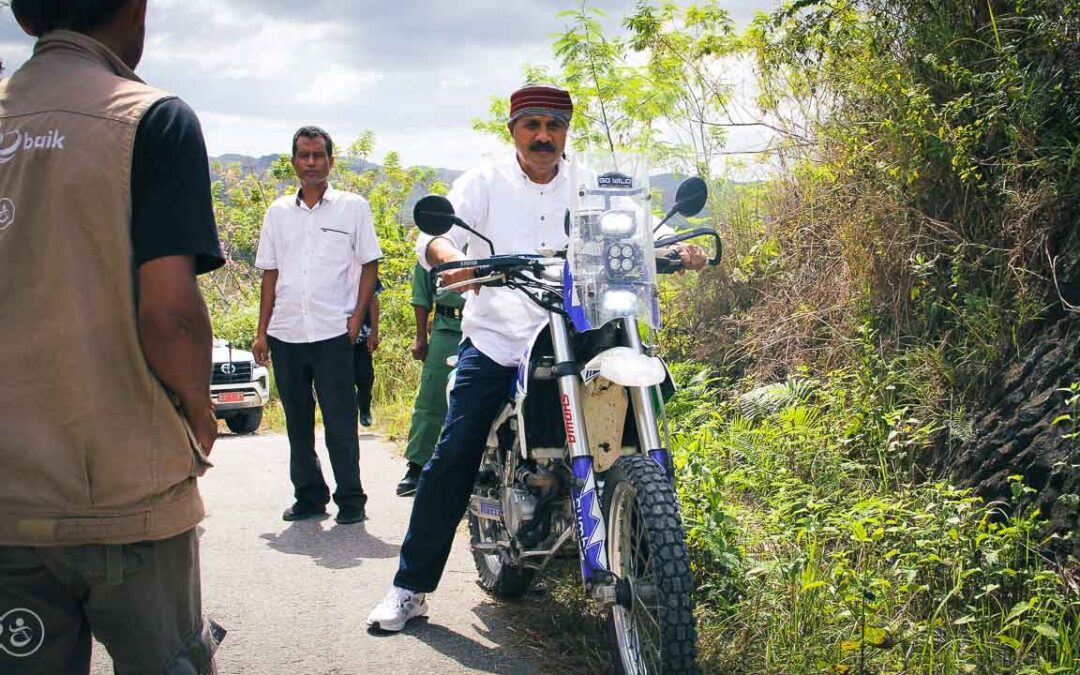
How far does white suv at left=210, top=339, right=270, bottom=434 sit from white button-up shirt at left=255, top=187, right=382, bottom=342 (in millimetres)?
4810

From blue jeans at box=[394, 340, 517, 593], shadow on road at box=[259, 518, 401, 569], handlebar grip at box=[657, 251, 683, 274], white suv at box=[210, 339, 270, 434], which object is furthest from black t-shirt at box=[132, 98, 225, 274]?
white suv at box=[210, 339, 270, 434]

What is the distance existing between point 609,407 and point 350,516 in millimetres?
3402

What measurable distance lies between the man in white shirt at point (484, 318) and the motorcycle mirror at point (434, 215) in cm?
31

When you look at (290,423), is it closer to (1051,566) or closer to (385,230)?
(1051,566)

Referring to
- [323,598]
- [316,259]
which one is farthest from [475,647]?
[316,259]

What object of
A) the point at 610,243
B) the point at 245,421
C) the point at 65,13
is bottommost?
the point at 245,421

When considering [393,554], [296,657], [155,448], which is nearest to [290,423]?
[393,554]

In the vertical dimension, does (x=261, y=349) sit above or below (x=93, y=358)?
below

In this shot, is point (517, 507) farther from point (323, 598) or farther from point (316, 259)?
point (316, 259)

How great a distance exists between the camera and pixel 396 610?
4.77m

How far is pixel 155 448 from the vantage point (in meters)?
2.37

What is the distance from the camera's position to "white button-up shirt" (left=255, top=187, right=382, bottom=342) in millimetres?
7094

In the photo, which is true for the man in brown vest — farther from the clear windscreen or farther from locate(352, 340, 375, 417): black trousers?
locate(352, 340, 375, 417): black trousers

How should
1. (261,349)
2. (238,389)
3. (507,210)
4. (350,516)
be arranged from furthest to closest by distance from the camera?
1. (238,389)
2. (261,349)
3. (350,516)
4. (507,210)
